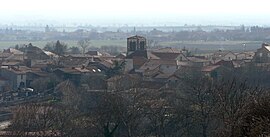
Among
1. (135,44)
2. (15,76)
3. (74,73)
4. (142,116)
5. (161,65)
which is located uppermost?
(135,44)

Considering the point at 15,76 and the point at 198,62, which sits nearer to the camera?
the point at 15,76

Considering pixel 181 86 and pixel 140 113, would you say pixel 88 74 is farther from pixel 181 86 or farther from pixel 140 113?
pixel 140 113

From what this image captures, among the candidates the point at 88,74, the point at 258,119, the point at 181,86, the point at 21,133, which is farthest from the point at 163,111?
the point at 88,74

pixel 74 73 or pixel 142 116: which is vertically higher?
pixel 74 73

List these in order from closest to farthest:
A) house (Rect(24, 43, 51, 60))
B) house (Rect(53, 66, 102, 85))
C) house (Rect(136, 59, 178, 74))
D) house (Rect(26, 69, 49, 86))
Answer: house (Rect(53, 66, 102, 85))
house (Rect(26, 69, 49, 86))
house (Rect(136, 59, 178, 74))
house (Rect(24, 43, 51, 60))

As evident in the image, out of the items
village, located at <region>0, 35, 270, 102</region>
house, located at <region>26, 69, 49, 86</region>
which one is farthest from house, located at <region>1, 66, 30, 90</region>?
house, located at <region>26, 69, 49, 86</region>

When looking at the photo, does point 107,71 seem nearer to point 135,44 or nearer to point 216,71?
point 216,71

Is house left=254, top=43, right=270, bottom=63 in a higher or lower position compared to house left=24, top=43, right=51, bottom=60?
higher

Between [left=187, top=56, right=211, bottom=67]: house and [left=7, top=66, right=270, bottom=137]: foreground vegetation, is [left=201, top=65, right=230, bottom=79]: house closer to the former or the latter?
[left=187, top=56, right=211, bottom=67]: house

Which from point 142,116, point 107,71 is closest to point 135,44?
point 107,71

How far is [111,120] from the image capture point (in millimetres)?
16922

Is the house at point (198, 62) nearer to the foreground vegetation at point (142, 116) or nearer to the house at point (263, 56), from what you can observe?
the house at point (263, 56)

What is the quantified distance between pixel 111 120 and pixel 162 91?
6287 millimetres

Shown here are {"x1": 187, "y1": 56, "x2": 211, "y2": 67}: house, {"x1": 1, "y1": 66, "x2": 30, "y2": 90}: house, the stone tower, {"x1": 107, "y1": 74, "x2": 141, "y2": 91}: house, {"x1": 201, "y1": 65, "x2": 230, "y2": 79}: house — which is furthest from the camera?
the stone tower
